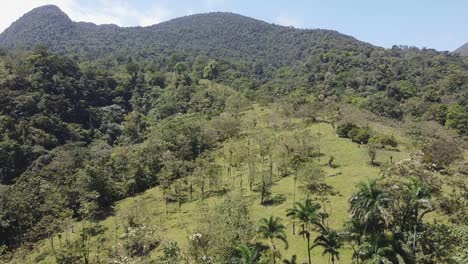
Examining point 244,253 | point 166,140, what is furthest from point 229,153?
point 244,253

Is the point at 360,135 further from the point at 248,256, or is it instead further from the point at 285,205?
the point at 248,256

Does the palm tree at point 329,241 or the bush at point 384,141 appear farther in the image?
the bush at point 384,141

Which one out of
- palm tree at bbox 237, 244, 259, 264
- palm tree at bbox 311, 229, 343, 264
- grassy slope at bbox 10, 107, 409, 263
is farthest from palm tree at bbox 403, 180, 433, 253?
palm tree at bbox 237, 244, 259, 264

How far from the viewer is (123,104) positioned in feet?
630

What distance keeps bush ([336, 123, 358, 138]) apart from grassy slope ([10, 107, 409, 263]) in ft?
7.30

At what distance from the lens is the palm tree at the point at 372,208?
50.7 meters

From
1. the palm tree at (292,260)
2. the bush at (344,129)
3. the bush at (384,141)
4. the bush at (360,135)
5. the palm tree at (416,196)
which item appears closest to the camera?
the palm tree at (416,196)

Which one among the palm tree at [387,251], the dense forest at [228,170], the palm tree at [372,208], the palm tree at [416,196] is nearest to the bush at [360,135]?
the dense forest at [228,170]

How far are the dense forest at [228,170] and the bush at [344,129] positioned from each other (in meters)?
0.33

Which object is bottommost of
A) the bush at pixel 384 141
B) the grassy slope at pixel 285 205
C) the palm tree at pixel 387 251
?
the grassy slope at pixel 285 205

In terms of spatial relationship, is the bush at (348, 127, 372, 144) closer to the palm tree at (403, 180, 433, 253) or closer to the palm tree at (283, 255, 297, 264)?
the palm tree at (283, 255, 297, 264)

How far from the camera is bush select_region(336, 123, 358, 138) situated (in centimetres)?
10819

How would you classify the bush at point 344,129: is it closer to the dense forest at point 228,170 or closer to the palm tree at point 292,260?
the dense forest at point 228,170

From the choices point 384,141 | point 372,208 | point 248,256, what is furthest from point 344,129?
point 248,256
